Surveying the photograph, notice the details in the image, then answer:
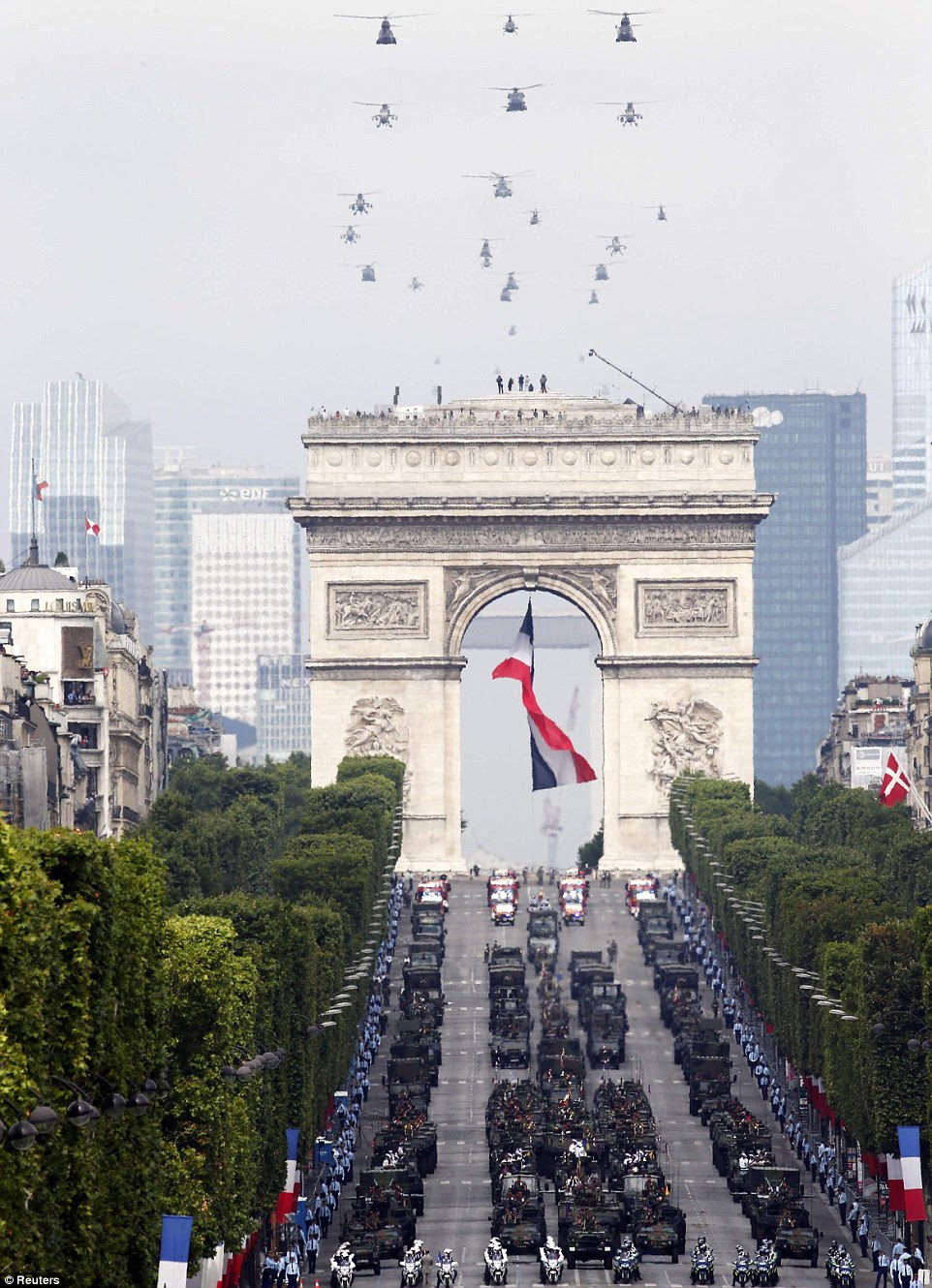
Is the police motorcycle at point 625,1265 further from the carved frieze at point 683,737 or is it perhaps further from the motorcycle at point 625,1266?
the carved frieze at point 683,737

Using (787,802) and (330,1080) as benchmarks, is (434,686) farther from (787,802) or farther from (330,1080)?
(330,1080)

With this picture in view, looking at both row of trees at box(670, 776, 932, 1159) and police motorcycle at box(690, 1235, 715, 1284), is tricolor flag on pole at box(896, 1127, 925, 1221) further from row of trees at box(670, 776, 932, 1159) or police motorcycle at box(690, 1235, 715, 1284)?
police motorcycle at box(690, 1235, 715, 1284)

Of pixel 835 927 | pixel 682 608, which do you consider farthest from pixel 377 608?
pixel 835 927

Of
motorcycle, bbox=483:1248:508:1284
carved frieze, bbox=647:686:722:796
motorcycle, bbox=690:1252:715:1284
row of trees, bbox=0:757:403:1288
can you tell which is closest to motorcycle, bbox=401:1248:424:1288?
motorcycle, bbox=483:1248:508:1284

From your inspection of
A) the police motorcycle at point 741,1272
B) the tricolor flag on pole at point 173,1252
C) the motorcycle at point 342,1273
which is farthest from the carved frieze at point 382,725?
the tricolor flag on pole at point 173,1252

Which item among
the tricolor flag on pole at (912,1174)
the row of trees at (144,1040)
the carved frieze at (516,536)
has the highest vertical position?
the carved frieze at (516,536)

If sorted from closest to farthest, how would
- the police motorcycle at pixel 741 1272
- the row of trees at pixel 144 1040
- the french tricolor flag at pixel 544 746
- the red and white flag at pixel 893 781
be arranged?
the row of trees at pixel 144 1040
the police motorcycle at pixel 741 1272
the red and white flag at pixel 893 781
the french tricolor flag at pixel 544 746

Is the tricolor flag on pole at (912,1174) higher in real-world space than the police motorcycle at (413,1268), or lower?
higher
